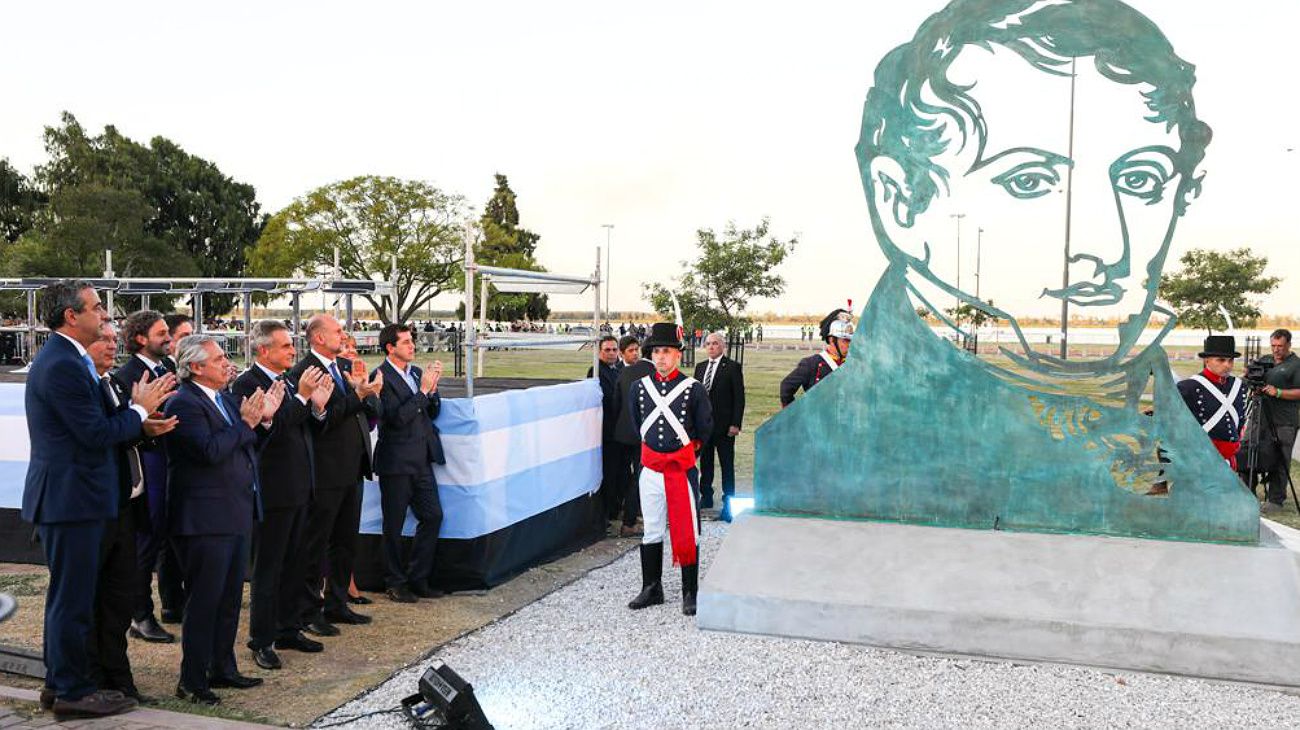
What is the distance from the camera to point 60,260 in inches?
1795

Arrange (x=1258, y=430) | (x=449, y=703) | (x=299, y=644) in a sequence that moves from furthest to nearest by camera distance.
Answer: (x=1258, y=430)
(x=299, y=644)
(x=449, y=703)

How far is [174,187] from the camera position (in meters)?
55.4

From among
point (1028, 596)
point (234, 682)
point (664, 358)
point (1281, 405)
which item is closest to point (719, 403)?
point (664, 358)

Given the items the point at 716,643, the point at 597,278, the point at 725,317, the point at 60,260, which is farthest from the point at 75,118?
the point at 716,643

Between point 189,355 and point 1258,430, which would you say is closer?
point 189,355

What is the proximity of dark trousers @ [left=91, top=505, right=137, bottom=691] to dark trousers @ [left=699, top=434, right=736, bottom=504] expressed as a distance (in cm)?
545

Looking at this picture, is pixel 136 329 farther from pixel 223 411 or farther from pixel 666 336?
pixel 666 336

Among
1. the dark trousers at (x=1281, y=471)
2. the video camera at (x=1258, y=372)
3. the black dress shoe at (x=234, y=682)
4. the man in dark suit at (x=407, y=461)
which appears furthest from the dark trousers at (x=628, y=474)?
the dark trousers at (x=1281, y=471)

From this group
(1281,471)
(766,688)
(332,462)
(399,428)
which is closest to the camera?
(766,688)

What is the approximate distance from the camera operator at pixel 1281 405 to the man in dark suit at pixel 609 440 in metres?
6.37

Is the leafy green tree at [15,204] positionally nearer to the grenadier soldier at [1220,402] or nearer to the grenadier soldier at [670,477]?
the grenadier soldier at [670,477]

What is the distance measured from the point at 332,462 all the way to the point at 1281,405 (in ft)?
30.9

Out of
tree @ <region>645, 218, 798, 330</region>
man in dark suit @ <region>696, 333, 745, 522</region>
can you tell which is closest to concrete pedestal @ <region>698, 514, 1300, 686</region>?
man in dark suit @ <region>696, 333, 745, 522</region>

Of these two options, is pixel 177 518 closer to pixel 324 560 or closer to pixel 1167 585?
pixel 324 560
